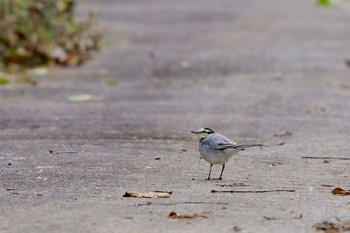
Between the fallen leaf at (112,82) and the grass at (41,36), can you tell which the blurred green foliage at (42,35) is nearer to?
the grass at (41,36)

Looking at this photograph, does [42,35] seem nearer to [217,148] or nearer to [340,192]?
[217,148]

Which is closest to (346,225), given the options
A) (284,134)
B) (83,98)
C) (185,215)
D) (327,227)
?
(327,227)

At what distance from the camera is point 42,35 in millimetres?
16094

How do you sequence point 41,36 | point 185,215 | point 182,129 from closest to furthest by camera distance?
point 185,215
point 182,129
point 41,36

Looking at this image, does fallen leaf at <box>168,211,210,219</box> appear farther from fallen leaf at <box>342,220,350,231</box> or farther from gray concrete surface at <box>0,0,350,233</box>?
fallen leaf at <box>342,220,350,231</box>

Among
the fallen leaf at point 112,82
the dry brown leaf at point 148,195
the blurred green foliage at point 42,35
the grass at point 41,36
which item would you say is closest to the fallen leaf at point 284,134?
the dry brown leaf at point 148,195

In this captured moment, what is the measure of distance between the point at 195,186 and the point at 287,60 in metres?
8.65

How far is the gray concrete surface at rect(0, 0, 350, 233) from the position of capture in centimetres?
650

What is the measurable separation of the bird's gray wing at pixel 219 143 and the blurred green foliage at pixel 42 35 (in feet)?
25.6

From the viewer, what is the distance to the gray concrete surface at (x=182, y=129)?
21.3 ft

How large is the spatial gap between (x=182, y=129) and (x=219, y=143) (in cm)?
287

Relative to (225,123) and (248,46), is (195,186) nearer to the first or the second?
(225,123)

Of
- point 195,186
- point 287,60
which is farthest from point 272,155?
point 287,60

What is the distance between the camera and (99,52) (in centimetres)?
1725
